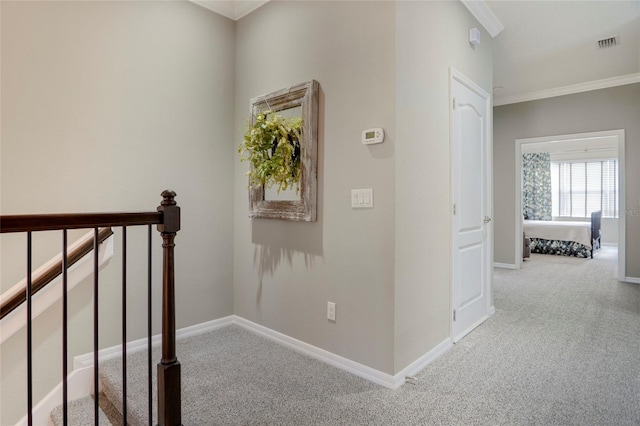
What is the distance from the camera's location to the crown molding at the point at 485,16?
292 centimetres

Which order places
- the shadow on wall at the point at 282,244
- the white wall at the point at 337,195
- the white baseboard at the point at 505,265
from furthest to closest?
the white baseboard at the point at 505,265 → the shadow on wall at the point at 282,244 → the white wall at the point at 337,195

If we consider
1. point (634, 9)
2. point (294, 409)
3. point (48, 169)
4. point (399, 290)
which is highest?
point (634, 9)

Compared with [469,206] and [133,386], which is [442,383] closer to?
[469,206]

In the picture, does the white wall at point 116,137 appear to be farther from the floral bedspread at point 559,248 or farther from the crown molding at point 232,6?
the floral bedspread at point 559,248

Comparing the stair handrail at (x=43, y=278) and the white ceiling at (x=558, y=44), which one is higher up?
the white ceiling at (x=558, y=44)

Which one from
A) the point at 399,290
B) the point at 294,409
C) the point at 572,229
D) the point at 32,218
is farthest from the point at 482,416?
the point at 572,229

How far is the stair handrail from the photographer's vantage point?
1.84 metres

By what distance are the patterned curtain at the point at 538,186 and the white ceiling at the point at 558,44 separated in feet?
17.2

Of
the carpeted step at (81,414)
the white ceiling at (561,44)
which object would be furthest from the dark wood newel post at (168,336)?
the white ceiling at (561,44)

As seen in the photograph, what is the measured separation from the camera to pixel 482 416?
179 cm

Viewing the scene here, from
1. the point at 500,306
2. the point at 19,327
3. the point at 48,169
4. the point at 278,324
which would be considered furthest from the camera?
the point at 500,306

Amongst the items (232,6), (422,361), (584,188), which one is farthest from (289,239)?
(584,188)

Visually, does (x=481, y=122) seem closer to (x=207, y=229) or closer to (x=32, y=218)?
(x=207, y=229)

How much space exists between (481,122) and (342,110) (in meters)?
1.61
